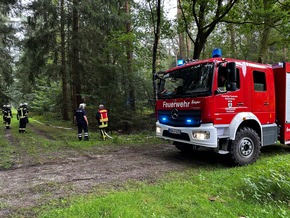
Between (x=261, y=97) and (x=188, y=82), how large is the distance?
2.17 m

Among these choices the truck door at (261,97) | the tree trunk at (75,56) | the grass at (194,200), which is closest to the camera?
the grass at (194,200)

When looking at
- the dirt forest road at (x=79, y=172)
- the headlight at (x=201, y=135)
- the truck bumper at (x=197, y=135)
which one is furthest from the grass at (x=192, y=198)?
the headlight at (x=201, y=135)

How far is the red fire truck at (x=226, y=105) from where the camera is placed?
5.89 m

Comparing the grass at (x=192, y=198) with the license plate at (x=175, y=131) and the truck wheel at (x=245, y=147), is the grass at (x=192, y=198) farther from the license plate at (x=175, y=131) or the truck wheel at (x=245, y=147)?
the license plate at (x=175, y=131)

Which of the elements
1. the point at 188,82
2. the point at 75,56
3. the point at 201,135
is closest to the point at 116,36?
the point at 75,56

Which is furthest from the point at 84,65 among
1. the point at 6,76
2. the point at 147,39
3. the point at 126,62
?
the point at 6,76

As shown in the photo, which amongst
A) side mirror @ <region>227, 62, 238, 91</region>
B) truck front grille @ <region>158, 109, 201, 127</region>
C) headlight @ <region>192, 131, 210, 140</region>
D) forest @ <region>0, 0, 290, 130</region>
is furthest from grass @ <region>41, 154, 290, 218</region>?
forest @ <region>0, 0, 290, 130</region>

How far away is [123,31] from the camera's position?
51.7 ft

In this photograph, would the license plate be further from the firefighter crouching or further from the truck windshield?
the firefighter crouching

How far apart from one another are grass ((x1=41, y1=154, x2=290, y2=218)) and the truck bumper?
917 millimetres

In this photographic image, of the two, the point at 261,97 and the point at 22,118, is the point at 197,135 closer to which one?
the point at 261,97

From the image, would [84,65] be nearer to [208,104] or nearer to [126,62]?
[126,62]

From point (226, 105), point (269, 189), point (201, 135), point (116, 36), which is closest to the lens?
point (269, 189)

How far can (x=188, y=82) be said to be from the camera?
645 centimetres
